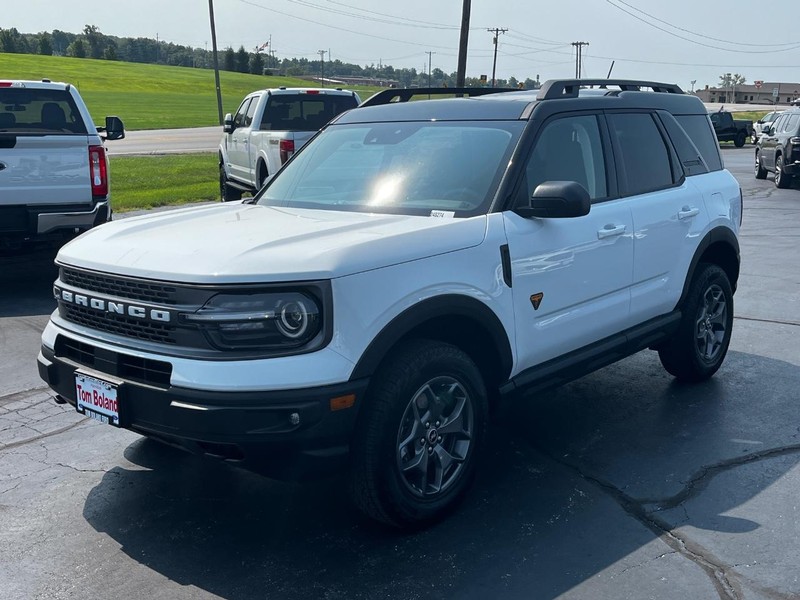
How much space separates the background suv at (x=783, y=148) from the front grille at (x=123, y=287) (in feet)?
66.4

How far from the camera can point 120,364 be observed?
3.76 meters

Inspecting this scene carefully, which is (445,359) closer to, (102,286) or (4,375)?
(102,286)

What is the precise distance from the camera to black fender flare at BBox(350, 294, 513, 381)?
363cm

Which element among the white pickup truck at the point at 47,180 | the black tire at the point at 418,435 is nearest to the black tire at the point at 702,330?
the black tire at the point at 418,435

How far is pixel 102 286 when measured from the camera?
12.9ft

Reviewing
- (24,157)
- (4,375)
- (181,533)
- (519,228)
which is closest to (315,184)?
(519,228)

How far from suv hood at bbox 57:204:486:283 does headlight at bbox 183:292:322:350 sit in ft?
0.27

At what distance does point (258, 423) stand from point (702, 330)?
377cm

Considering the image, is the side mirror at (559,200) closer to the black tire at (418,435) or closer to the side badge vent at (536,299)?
the side badge vent at (536,299)

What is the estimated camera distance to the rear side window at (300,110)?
15062mm

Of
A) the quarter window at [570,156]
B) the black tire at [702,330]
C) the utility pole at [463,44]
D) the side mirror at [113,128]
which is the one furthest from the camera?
the utility pole at [463,44]

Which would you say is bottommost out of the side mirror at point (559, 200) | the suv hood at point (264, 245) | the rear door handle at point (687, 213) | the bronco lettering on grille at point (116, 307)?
the bronco lettering on grille at point (116, 307)

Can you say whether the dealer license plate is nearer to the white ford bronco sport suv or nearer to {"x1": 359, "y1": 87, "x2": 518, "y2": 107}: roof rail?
the white ford bronco sport suv

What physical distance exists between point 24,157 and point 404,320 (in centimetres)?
623
